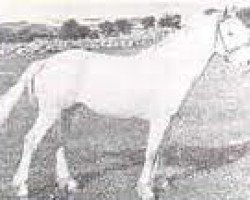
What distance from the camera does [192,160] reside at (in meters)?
2.66

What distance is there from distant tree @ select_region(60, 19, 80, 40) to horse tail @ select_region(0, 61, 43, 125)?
0.20 ft

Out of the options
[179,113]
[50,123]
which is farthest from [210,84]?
[50,123]

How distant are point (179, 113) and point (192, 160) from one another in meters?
0.08

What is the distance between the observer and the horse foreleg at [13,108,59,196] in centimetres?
262

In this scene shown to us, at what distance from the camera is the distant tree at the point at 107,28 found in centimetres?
263

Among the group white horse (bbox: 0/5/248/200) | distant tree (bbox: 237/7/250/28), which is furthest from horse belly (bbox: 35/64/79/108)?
distant tree (bbox: 237/7/250/28)

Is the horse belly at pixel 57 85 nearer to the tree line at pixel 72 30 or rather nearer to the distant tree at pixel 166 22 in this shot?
the tree line at pixel 72 30

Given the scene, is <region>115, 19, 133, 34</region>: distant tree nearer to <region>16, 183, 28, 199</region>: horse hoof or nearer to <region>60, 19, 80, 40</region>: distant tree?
<region>60, 19, 80, 40</region>: distant tree

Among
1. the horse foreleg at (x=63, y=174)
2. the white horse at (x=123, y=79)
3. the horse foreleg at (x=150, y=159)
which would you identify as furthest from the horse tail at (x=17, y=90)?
the horse foreleg at (x=150, y=159)

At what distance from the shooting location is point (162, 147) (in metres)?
2.65

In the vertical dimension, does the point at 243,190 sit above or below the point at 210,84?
below

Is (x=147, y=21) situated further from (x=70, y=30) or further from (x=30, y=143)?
(x=30, y=143)

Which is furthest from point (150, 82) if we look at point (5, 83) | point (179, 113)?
point (5, 83)

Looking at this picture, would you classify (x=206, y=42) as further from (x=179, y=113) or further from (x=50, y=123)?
(x=50, y=123)
